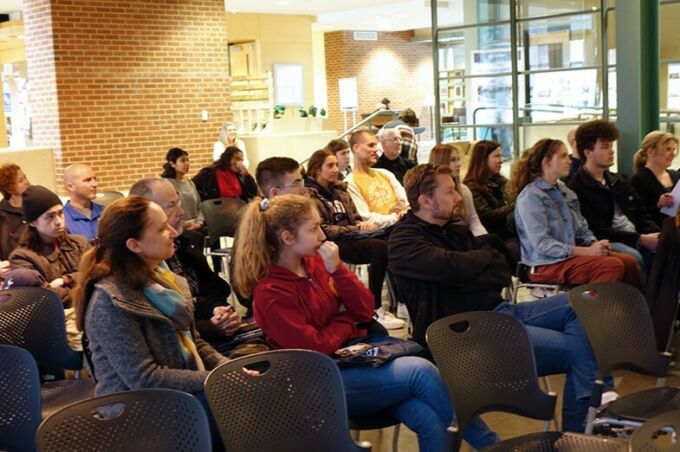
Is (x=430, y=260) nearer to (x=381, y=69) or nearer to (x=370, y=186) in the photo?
(x=370, y=186)

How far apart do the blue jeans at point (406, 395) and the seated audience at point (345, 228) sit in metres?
2.95

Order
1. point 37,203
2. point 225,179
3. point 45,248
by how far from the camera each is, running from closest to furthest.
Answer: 1. point 37,203
2. point 45,248
3. point 225,179

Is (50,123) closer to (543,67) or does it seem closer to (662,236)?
(543,67)

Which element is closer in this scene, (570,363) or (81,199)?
(570,363)

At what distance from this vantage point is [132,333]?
2.86 meters

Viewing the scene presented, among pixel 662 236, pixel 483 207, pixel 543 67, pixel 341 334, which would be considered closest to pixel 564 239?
pixel 662 236

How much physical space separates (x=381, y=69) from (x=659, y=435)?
22.5 m

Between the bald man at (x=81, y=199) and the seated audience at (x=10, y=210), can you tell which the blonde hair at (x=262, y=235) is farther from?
the bald man at (x=81, y=199)

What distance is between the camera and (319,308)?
337 cm

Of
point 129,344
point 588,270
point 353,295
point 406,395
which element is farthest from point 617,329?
point 129,344

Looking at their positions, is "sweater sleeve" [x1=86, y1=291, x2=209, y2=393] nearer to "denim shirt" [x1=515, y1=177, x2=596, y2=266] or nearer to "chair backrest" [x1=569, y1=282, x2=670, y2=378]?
"chair backrest" [x1=569, y1=282, x2=670, y2=378]

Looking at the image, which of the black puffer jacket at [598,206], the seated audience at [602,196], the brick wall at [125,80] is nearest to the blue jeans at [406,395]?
the seated audience at [602,196]

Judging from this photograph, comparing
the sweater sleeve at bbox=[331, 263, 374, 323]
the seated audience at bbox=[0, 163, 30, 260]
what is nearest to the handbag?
the sweater sleeve at bbox=[331, 263, 374, 323]

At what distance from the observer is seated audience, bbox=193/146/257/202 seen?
8414 mm
